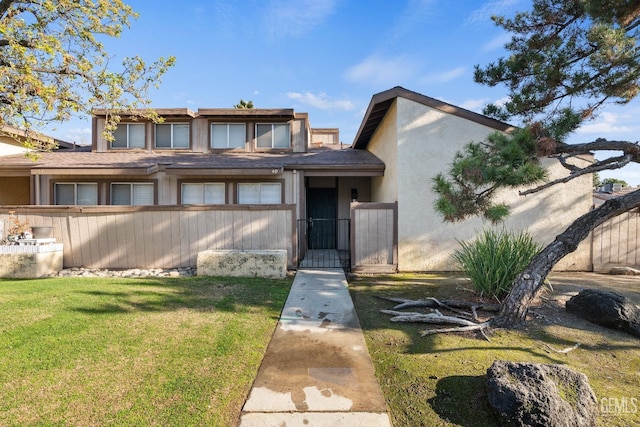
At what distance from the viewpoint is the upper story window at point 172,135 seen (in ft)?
41.1

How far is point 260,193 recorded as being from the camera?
36.7 feet

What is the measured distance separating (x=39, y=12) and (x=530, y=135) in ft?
31.7

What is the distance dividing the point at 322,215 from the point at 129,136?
335 inches

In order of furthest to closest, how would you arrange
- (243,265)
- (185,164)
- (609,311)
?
(185,164), (243,265), (609,311)

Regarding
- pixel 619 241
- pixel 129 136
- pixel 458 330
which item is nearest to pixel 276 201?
pixel 129 136

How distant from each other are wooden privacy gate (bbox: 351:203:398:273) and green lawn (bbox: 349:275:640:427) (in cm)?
295

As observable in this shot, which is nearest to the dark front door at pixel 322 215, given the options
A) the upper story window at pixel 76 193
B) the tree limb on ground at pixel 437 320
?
the tree limb on ground at pixel 437 320

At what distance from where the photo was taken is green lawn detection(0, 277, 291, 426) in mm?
2570

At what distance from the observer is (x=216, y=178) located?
1113 centimetres

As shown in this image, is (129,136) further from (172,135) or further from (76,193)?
(76,193)

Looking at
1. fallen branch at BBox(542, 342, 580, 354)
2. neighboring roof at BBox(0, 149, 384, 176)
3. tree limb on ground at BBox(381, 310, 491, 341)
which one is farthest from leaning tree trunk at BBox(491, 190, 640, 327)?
neighboring roof at BBox(0, 149, 384, 176)

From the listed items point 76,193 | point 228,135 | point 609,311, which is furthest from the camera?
point 228,135

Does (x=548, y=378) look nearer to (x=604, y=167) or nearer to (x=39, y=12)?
(x=604, y=167)

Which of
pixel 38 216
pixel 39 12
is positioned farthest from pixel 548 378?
pixel 38 216
